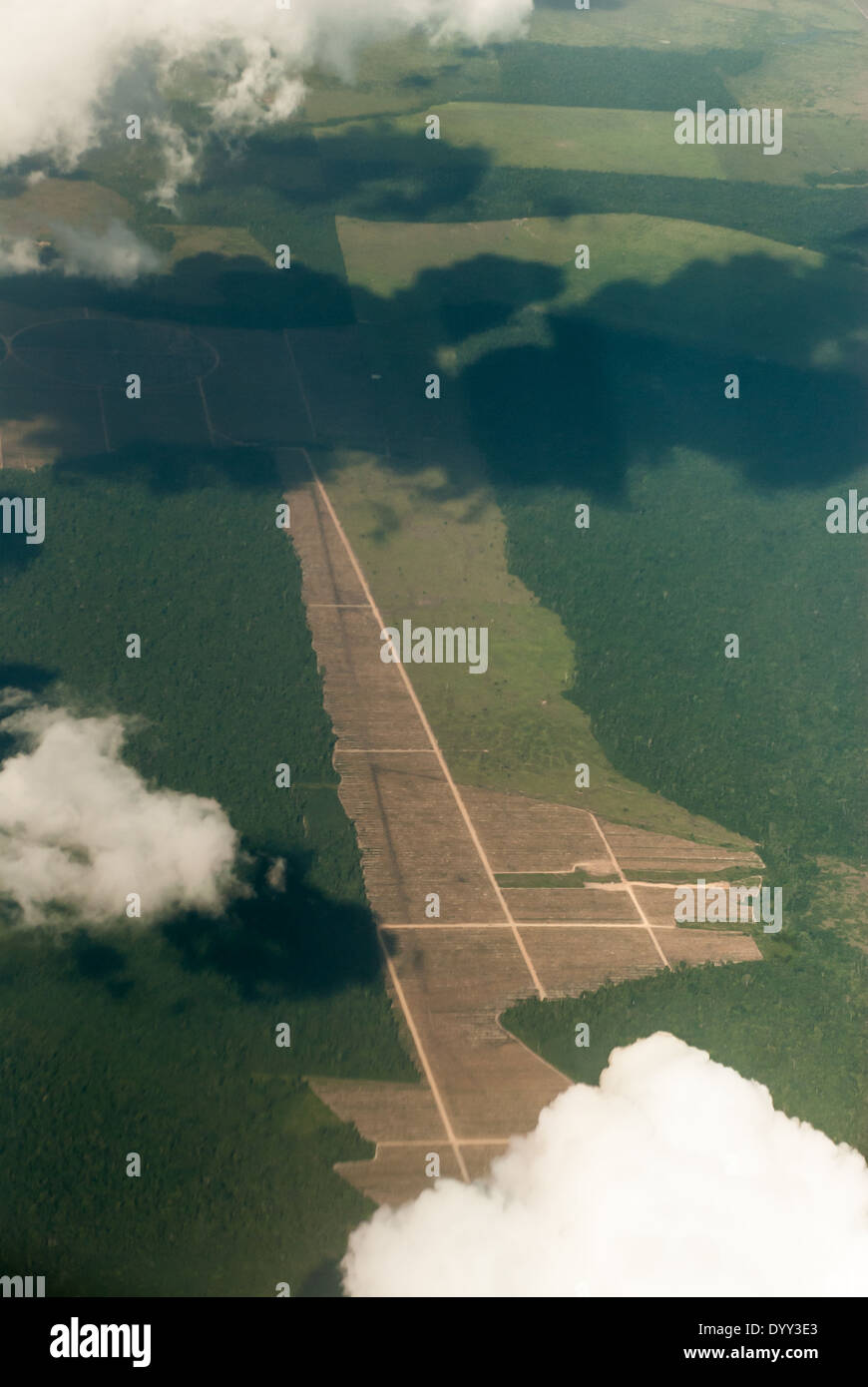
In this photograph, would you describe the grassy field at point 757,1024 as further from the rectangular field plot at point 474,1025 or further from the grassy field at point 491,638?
the grassy field at point 491,638

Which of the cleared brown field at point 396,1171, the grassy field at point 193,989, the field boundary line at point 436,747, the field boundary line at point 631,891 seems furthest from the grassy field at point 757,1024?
the grassy field at point 193,989

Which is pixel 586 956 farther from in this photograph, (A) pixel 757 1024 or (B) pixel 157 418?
(B) pixel 157 418

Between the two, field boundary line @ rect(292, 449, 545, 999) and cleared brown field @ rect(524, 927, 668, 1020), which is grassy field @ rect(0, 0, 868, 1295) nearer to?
A: field boundary line @ rect(292, 449, 545, 999)

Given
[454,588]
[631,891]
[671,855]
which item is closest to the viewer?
[631,891]

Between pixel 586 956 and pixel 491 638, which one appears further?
pixel 491 638

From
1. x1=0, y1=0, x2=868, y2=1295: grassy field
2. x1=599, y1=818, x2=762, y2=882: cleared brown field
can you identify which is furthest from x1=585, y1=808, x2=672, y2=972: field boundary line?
x1=0, y1=0, x2=868, y2=1295: grassy field

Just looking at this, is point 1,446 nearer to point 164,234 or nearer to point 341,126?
point 164,234

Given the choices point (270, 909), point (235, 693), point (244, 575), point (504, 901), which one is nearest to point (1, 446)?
point (244, 575)

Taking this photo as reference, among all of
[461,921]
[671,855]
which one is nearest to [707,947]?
[671,855]

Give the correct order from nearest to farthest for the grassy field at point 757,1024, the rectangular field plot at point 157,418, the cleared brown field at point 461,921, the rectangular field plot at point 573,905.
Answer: the cleared brown field at point 461,921
the grassy field at point 757,1024
the rectangular field plot at point 573,905
the rectangular field plot at point 157,418
